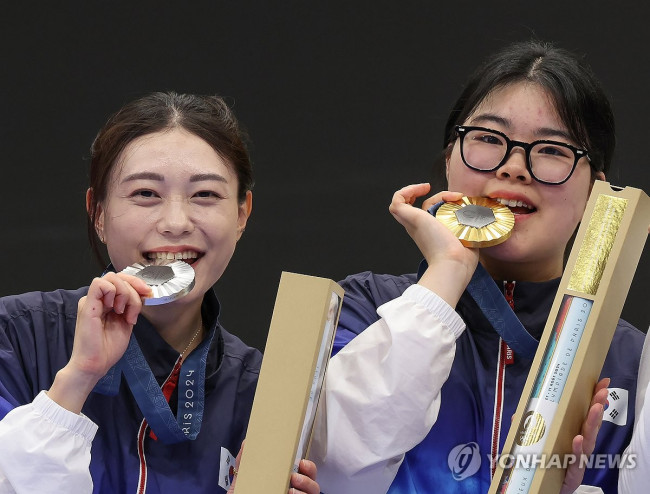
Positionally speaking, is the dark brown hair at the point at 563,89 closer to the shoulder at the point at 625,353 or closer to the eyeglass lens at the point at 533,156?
the eyeglass lens at the point at 533,156

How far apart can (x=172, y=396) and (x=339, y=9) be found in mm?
1116

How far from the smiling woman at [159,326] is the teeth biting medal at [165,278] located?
0.08 feet

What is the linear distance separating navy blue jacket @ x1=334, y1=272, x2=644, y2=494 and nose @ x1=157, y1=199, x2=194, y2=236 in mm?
275

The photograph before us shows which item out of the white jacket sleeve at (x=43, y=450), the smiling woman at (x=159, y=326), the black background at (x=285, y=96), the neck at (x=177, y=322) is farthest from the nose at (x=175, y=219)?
the black background at (x=285, y=96)

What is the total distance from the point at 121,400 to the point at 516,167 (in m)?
0.67

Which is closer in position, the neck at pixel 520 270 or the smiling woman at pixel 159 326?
the smiling woman at pixel 159 326

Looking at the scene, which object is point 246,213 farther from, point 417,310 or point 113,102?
point 113,102

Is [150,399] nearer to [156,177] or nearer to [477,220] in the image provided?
[156,177]

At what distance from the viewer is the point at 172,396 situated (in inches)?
71.7

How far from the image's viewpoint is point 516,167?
5.85ft

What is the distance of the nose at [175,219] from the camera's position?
1.77 m

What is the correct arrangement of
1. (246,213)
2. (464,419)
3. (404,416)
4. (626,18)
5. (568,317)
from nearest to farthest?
(568,317), (404,416), (464,419), (246,213), (626,18)

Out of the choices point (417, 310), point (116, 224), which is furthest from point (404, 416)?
point (116, 224)

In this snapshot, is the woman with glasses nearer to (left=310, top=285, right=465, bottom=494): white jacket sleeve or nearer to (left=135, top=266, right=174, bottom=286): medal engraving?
(left=310, top=285, right=465, bottom=494): white jacket sleeve
